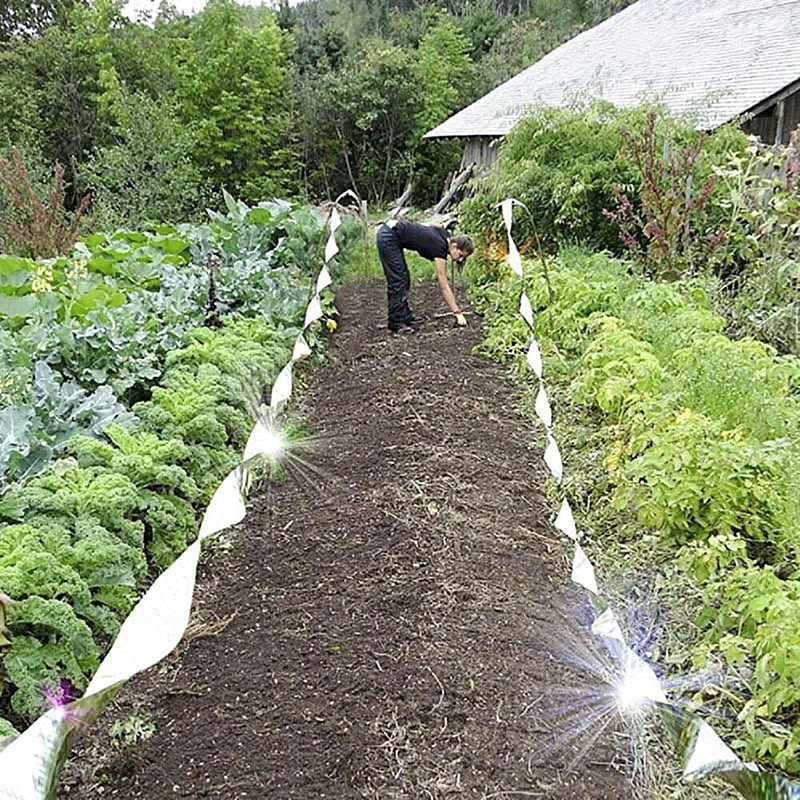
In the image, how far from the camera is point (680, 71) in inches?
462

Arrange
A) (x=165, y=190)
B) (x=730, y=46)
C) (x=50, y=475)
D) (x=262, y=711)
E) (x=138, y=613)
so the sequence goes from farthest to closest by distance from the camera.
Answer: (x=165, y=190) < (x=730, y=46) < (x=50, y=475) < (x=262, y=711) < (x=138, y=613)

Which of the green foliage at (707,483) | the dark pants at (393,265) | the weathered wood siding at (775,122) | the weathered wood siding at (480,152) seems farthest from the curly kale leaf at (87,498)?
the weathered wood siding at (480,152)

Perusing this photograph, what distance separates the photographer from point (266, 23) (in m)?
17.9

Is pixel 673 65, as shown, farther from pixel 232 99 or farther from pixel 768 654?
pixel 768 654

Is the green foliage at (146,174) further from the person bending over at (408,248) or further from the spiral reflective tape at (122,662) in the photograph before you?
the spiral reflective tape at (122,662)

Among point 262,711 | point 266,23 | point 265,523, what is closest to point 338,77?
point 266,23

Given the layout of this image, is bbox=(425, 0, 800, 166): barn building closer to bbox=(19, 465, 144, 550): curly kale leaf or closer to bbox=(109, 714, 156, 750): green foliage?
bbox=(19, 465, 144, 550): curly kale leaf

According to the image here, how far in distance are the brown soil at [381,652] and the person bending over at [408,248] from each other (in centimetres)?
244

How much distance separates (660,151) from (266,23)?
42.9 ft

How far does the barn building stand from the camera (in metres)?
9.01

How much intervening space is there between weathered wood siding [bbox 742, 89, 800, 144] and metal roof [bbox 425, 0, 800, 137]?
0.28m

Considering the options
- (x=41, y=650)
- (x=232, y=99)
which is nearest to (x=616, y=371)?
(x=41, y=650)

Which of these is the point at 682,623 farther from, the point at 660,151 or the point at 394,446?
the point at 660,151

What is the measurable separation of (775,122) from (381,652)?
886cm
